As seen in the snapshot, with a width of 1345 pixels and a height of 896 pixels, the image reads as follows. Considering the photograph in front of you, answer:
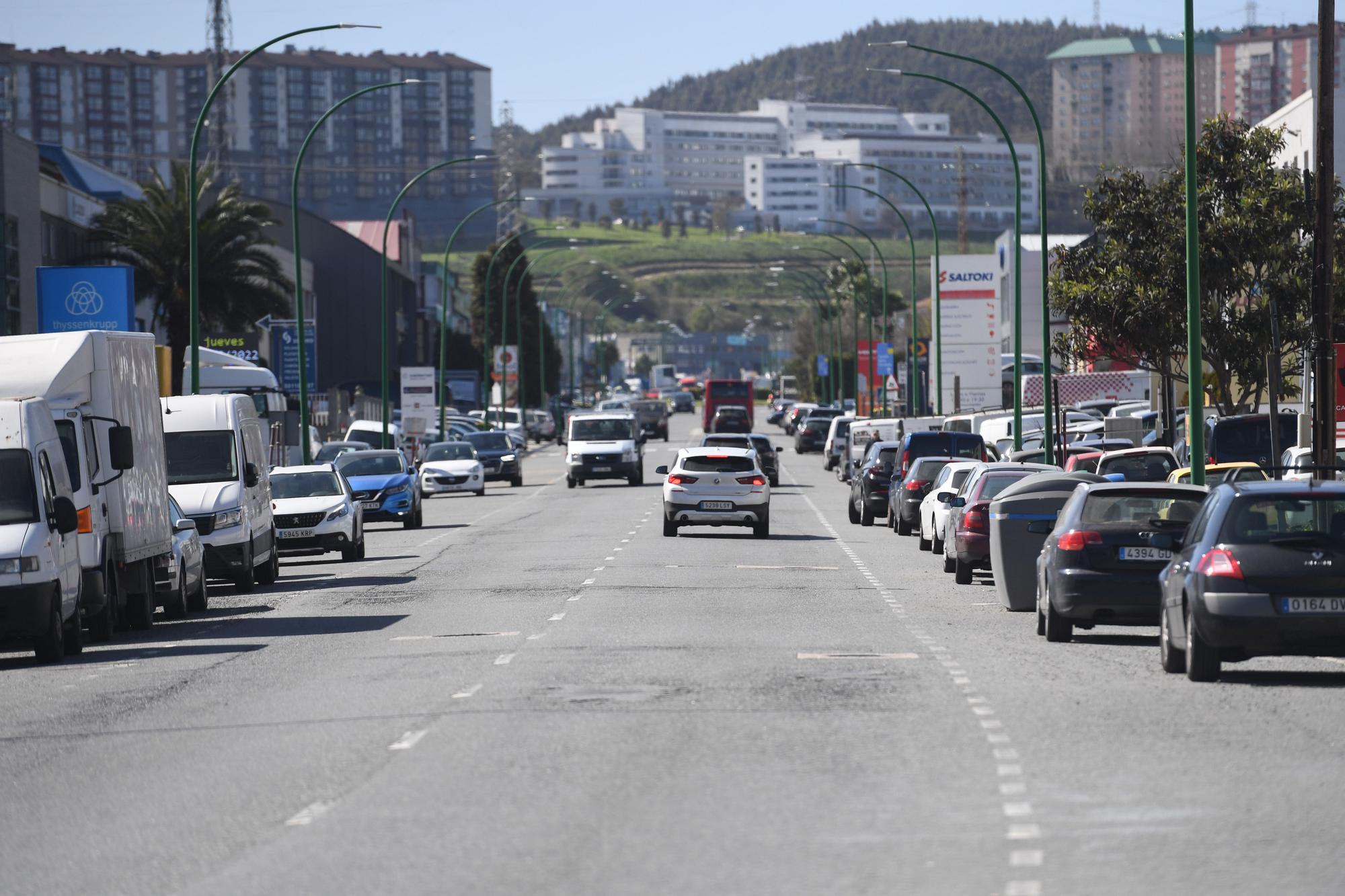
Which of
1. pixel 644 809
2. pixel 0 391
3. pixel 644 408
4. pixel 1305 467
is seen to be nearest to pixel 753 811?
pixel 644 809

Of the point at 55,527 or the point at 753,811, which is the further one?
the point at 55,527

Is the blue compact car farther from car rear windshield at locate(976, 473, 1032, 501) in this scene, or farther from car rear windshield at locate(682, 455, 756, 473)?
car rear windshield at locate(976, 473, 1032, 501)

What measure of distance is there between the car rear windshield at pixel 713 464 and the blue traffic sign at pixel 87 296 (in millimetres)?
11681

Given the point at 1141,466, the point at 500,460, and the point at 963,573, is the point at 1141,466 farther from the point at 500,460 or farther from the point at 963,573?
the point at 500,460

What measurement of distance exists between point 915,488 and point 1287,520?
2245 cm

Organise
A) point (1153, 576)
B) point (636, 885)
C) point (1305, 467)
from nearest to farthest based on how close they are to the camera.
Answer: point (636, 885) → point (1305, 467) → point (1153, 576)

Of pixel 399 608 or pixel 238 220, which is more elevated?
pixel 238 220

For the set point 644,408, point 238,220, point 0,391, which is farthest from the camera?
point 644,408

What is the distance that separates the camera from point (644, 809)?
927cm

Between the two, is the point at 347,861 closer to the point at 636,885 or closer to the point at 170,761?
the point at 636,885

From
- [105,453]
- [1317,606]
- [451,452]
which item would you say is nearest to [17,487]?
[105,453]

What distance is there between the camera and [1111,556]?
58.0 feet

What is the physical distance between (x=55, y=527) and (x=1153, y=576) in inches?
353

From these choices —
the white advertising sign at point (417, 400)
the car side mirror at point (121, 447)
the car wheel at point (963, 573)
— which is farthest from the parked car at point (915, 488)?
the white advertising sign at point (417, 400)
